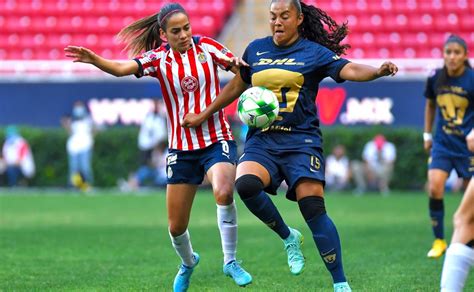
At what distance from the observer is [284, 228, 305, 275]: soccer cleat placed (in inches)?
304

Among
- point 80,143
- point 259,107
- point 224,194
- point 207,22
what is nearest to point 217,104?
point 259,107

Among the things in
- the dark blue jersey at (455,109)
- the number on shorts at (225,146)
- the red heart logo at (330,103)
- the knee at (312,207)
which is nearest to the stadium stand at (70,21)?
the red heart logo at (330,103)

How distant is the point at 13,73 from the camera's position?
2559 cm

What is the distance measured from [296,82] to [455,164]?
4180 millimetres

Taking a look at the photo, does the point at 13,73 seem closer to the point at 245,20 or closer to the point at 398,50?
the point at 245,20

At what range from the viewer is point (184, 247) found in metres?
8.11

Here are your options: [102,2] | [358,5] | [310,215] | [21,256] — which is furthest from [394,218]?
[102,2]

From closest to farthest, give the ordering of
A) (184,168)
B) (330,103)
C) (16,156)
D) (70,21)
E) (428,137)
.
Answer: (184,168) < (428,137) < (330,103) < (16,156) < (70,21)

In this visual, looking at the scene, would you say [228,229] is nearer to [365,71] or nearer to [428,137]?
[365,71]

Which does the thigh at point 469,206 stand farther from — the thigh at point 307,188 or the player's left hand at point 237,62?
the player's left hand at point 237,62

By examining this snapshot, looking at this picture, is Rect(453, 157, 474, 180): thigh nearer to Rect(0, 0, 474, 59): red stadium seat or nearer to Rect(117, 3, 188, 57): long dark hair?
Rect(117, 3, 188, 57): long dark hair

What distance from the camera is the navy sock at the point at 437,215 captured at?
1135cm

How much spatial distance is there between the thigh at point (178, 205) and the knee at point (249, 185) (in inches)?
25.3

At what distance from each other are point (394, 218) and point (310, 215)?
9556 mm
